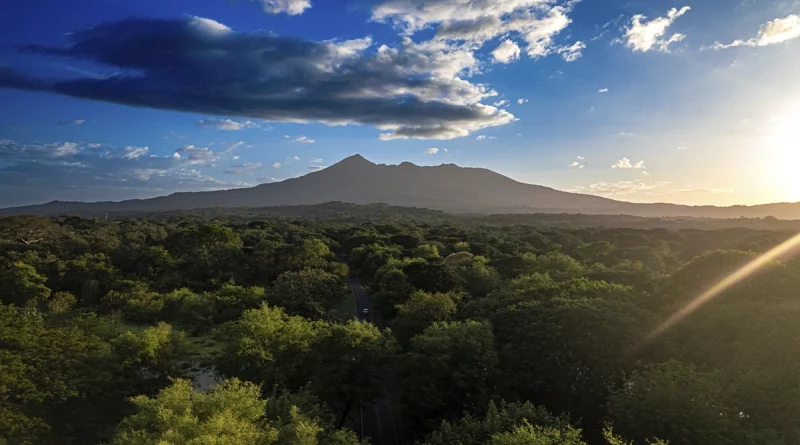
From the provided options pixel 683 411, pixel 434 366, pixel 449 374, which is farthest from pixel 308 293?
pixel 683 411

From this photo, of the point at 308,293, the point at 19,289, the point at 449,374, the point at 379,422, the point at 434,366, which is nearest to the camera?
the point at 434,366

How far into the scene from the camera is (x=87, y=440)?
25.2 meters

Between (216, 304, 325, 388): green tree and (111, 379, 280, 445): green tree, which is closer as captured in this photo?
(111, 379, 280, 445): green tree

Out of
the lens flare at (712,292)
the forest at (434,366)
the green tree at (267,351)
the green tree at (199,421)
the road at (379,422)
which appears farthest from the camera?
the road at (379,422)

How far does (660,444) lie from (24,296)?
63.2m

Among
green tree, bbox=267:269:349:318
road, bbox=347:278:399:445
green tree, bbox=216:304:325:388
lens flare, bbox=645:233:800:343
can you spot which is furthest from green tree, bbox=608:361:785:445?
green tree, bbox=267:269:349:318

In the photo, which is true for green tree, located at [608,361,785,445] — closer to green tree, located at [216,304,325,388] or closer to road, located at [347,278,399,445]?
road, located at [347,278,399,445]

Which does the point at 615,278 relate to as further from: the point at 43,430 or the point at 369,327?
the point at 43,430

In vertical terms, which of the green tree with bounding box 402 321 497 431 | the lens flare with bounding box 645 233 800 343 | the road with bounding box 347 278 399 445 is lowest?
the road with bounding box 347 278 399 445

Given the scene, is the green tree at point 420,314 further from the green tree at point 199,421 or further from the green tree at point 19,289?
the green tree at point 19,289

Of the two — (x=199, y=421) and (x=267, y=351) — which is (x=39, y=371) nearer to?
(x=267, y=351)

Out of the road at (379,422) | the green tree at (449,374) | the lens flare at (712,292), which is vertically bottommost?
the road at (379,422)

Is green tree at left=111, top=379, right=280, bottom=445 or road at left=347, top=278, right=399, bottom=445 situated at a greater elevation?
green tree at left=111, top=379, right=280, bottom=445

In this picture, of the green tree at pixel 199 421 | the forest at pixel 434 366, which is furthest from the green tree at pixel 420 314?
the green tree at pixel 199 421
